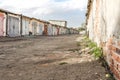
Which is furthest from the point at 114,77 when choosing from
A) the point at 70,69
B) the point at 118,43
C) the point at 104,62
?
the point at 104,62

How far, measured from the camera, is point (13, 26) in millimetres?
34125

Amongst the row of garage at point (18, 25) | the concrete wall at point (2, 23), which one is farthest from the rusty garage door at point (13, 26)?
the concrete wall at point (2, 23)

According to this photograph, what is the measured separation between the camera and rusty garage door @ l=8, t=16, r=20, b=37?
32.7 metres

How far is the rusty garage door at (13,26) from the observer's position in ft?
107

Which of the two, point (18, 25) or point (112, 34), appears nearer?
point (112, 34)

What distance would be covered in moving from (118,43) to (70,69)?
1.69 metres

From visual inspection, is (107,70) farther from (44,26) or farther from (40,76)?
(44,26)

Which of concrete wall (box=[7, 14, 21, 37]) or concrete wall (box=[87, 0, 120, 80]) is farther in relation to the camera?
concrete wall (box=[7, 14, 21, 37])

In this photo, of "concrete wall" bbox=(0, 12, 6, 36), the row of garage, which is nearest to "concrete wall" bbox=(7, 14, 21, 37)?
the row of garage

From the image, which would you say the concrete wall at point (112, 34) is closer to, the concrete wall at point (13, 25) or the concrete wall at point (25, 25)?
the concrete wall at point (13, 25)

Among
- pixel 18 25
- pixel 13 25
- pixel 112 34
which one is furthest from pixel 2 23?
pixel 112 34

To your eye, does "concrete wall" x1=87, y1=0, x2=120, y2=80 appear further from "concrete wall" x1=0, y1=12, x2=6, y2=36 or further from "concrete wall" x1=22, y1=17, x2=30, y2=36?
"concrete wall" x1=22, y1=17, x2=30, y2=36

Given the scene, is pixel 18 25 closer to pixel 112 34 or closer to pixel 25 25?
pixel 25 25

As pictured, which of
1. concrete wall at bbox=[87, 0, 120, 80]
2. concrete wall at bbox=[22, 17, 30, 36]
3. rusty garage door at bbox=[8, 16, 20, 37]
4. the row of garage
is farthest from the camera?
concrete wall at bbox=[22, 17, 30, 36]
